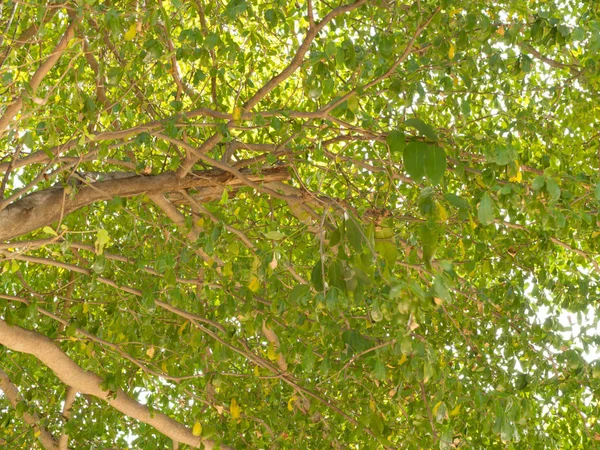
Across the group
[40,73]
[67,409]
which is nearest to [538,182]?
[40,73]

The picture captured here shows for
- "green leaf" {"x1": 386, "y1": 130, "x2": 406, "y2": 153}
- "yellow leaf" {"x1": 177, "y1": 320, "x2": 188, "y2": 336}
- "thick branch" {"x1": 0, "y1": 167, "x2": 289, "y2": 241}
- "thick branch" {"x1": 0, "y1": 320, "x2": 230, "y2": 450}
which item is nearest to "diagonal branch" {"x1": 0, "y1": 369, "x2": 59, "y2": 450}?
"thick branch" {"x1": 0, "y1": 320, "x2": 230, "y2": 450}

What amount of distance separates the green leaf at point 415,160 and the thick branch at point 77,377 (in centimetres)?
268

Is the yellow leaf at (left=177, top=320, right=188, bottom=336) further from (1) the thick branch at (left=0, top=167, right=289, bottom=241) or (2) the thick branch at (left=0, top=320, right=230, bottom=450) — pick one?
(1) the thick branch at (left=0, top=167, right=289, bottom=241)

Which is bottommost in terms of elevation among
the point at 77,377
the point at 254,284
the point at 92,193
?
the point at 254,284

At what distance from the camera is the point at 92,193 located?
10.6 feet

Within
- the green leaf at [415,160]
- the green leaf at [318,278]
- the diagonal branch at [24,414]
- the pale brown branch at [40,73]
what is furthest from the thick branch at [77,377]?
the green leaf at [415,160]

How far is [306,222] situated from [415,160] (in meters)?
2.03

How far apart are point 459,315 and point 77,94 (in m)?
2.19

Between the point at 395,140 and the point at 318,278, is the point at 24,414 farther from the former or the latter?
the point at 395,140

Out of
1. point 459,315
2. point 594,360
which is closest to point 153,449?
point 459,315

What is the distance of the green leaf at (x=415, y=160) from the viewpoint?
56.2 inches

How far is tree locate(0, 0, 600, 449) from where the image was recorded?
2553 mm

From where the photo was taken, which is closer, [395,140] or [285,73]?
[395,140]

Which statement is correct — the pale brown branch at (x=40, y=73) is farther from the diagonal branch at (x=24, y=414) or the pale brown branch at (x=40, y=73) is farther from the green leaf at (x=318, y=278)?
the diagonal branch at (x=24, y=414)
